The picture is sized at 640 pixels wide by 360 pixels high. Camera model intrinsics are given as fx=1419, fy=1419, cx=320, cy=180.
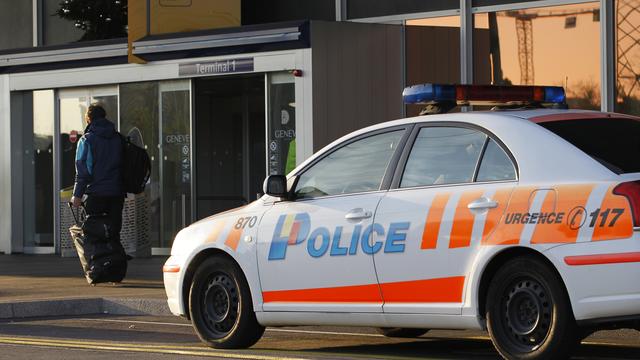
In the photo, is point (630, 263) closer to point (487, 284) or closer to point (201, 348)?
point (487, 284)

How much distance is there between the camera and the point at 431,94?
30.2 ft

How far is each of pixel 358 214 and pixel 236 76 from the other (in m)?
10.3

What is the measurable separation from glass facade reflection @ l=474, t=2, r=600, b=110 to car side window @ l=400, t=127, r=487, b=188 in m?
8.39

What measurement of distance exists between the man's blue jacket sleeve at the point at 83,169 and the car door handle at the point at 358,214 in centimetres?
684

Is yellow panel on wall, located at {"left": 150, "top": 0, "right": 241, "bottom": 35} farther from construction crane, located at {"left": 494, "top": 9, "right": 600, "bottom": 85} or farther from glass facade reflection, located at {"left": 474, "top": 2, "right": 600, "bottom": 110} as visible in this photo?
construction crane, located at {"left": 494, "top": 9, "right": 600, "bottom": 85}

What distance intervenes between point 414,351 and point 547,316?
5.47 feet

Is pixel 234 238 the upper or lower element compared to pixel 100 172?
lower

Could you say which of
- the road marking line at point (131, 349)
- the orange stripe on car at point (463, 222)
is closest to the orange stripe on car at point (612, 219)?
the orange stripe on car at point (463, 222)

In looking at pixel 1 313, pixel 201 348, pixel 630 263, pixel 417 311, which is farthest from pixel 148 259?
pixel 630 263

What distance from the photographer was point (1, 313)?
523 inches

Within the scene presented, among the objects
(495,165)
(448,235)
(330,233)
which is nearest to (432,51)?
(330,233)

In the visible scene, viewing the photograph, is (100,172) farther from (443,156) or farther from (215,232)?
(443,156)

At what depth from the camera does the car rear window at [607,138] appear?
807cm

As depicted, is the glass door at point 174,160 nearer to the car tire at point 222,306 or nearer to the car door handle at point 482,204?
the car tire at point 222,306
